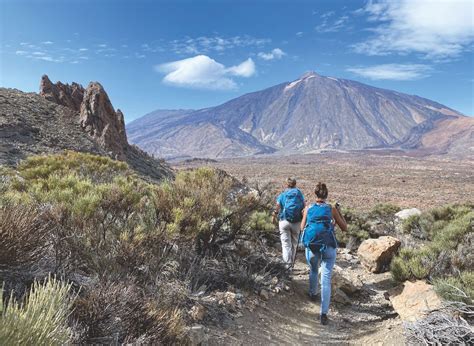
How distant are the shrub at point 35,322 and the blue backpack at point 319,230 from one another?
346 centimetres

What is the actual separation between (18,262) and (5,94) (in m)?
23.6

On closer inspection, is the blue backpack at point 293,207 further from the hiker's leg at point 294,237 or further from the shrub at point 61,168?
the shrub at point 61,168

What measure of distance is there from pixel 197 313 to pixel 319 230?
189cm

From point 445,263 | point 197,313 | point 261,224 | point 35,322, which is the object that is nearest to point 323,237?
point 197,313

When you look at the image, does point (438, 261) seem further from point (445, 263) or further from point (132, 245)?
point (132, 245)

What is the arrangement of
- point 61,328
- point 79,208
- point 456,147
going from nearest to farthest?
point 61,328 → point 79,208 → point 456,147

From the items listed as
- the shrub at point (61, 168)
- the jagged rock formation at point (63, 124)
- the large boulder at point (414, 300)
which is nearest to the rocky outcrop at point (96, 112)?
the jagged rock formation at point (63, 124)

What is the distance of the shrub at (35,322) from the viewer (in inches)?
58.8

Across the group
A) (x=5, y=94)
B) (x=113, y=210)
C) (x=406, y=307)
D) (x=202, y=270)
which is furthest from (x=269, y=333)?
(x=5, y=94)

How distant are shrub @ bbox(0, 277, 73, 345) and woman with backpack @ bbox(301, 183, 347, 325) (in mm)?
3461

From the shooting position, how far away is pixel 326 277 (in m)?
4.64

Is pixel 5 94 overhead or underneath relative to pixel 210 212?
overhead

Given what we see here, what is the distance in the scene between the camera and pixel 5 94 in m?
22.2

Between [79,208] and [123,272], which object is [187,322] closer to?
[123,272]
